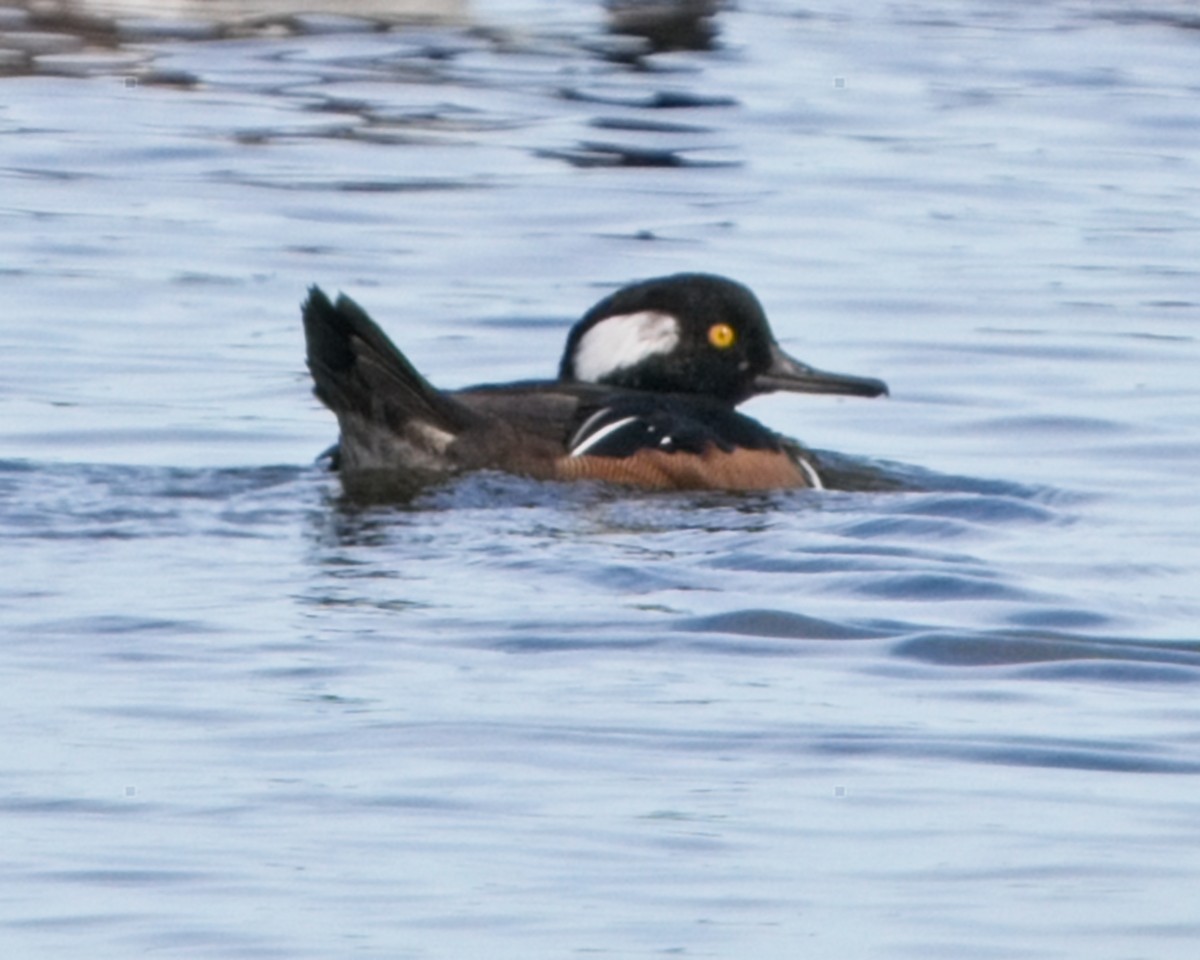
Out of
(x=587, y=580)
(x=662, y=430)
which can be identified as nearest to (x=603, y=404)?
(x=662, y=430)

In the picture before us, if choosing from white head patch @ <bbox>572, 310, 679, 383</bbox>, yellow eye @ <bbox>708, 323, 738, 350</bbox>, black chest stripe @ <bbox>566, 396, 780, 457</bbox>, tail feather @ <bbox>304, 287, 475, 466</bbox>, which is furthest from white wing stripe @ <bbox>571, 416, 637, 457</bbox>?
yellow eye @ <bbox>708, 323, 738, 350</bbox>

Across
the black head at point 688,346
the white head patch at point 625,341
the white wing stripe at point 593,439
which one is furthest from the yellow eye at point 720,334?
the white wing stripe at point 593,439

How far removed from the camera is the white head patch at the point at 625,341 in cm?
973

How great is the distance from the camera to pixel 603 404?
904 centimetres

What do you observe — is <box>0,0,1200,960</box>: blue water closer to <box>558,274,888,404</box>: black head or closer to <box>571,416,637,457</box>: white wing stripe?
<box>571,416,637,457</box>: white wing stripe

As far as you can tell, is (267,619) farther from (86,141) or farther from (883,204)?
(86,141)

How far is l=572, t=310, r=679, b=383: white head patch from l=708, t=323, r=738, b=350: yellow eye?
121 millimetres

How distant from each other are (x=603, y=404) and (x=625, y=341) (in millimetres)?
725

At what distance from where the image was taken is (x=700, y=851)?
18.7 feet

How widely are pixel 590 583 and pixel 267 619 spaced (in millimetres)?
858

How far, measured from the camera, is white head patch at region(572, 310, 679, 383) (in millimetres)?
9727

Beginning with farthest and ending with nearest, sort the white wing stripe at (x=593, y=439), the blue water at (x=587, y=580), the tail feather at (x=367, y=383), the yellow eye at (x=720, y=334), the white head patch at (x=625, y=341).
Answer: the yellow eye at (x=720, y=334), the white head patch at (x=625, y=341), the white wing stripe at (x=593, y=439), the tail feather at (x=367, y=383), the blue water at (x=587, y=580)

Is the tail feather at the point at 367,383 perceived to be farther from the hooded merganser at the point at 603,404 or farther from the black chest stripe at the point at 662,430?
the black chest stripe at the point at 662,430

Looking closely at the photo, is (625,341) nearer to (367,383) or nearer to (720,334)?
(720,334)
